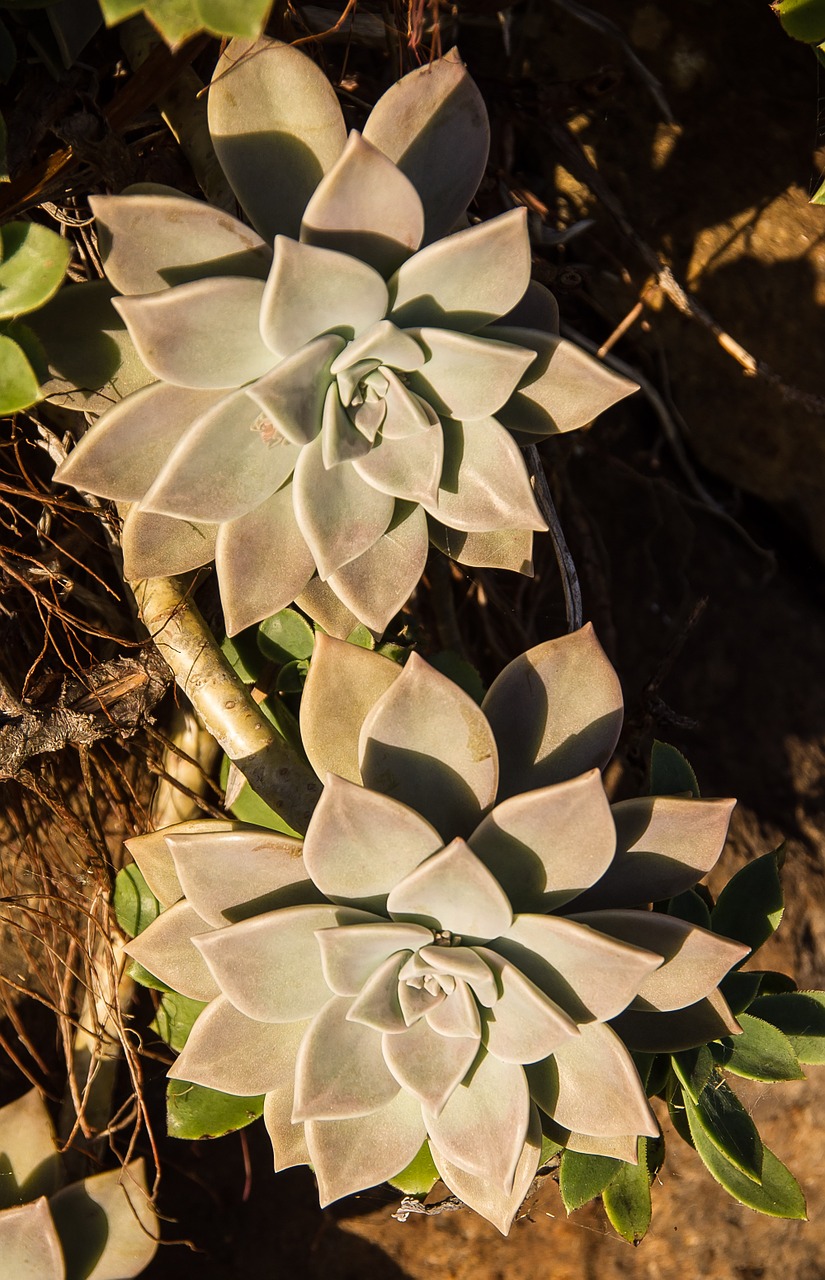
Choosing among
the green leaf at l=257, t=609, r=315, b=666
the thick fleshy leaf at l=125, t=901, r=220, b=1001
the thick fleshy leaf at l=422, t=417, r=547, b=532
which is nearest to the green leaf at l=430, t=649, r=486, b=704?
the green leaf at l=257, t=609, r=315, b=666

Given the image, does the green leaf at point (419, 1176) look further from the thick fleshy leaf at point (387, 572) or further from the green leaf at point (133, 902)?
the thick fleshy leaf at point (387, 572)

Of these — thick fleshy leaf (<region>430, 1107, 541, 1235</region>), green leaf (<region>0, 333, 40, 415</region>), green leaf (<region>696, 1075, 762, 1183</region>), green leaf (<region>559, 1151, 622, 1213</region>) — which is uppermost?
green leaf (<region>0, 333, 40, 415</region>)

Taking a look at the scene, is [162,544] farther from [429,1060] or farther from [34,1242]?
[34,1242]

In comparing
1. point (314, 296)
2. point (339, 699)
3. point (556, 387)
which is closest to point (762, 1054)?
point (339, 699)

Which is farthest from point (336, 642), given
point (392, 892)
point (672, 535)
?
point (672, 535)

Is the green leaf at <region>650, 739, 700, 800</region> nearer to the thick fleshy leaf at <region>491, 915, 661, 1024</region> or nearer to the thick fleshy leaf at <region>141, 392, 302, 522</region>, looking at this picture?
the thick fleshy leaf at <region>491, 915, 661, 1024</region>

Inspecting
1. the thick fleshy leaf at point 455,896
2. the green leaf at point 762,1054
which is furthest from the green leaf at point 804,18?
the green leaf at point 762,1054
